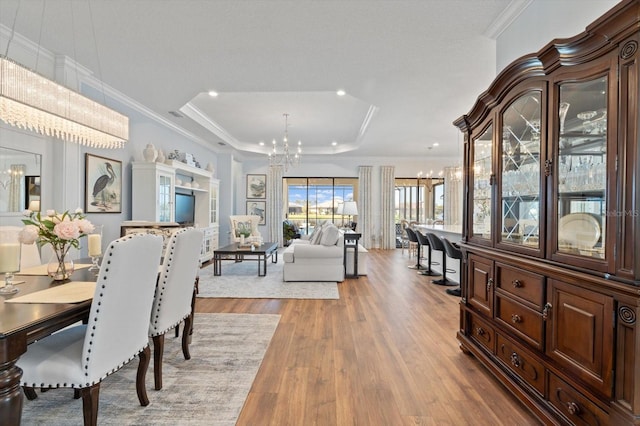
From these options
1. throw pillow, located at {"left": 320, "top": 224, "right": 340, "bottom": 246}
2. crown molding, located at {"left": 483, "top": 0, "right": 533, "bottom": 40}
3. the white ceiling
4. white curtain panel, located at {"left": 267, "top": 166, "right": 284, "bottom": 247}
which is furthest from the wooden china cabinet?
white curtain panel, located at {"left": 267, "top": 166, "right": 284, "bottom": 247}

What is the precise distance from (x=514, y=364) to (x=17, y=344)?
2599 millimetres

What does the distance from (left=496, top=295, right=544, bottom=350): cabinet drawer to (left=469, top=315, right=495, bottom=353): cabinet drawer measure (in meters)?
0.18

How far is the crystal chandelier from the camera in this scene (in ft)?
5.84

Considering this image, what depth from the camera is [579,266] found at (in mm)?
1501

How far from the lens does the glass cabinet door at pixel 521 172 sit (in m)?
1.89

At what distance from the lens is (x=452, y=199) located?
31.6 feet

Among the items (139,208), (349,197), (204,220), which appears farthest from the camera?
(349,197)

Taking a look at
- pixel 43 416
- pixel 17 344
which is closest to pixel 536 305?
pixel 17 344

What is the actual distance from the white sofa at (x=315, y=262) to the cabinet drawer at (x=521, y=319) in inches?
124

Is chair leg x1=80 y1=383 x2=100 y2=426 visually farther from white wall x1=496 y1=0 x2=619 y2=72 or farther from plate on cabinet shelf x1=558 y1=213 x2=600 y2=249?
white wall x1=496 y1=0 x2=619 y2=72

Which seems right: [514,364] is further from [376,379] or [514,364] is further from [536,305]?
[376,379]

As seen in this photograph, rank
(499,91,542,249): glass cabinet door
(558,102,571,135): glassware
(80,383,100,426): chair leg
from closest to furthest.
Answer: (80,383,100,426): chair leg
(558,102,571,135): glassware
(499,91,542,249): glass cabinet door

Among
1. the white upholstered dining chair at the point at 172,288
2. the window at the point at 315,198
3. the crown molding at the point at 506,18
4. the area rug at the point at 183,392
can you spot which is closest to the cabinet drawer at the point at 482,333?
the area rug at the point at 183,392

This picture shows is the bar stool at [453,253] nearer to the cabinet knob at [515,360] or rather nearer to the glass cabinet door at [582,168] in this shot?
the cabinet knob at [515,360]
